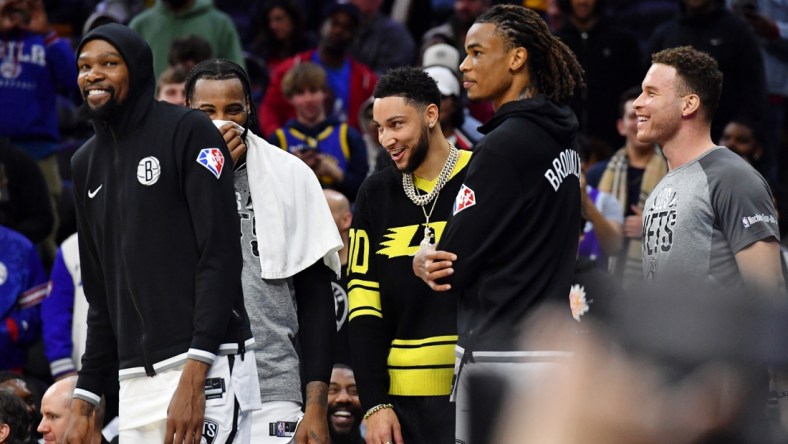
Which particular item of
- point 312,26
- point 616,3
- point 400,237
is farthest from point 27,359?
point 616,3

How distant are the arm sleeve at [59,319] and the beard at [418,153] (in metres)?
3.38

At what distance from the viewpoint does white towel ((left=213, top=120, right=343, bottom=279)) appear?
4.55m

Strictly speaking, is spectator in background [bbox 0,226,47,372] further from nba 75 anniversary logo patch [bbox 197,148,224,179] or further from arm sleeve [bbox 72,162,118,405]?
nba 75 anniversary logo patch [bbox 197,148,224,179]

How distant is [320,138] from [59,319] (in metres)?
2.20

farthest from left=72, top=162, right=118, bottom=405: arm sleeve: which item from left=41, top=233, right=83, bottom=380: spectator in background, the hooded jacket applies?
left=41, top=233, right=83, bottom=380: spectator in background

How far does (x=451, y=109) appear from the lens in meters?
7.78

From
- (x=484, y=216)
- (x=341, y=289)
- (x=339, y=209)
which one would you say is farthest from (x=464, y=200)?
(x=339, y=209)

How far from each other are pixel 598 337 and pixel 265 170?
9.92 feet

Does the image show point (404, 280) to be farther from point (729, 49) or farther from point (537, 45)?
point (729, 49)

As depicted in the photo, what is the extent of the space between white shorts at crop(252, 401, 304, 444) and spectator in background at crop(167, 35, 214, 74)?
5221 mm

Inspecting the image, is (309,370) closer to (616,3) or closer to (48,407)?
(48,407)

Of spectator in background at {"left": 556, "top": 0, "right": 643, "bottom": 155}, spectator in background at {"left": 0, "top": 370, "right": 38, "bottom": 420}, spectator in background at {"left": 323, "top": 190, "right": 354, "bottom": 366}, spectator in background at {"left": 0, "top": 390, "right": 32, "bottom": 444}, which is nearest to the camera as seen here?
spectator in background at {"left": 0, "top": 390, "right": 32, "bottom": 444}

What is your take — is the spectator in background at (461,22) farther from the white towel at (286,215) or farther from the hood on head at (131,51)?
the hood on head at (131,51)

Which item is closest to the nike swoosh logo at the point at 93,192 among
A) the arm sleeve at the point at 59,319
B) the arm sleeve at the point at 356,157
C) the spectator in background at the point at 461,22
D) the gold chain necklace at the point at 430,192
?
the gold chain necklace at the point at 430,192
